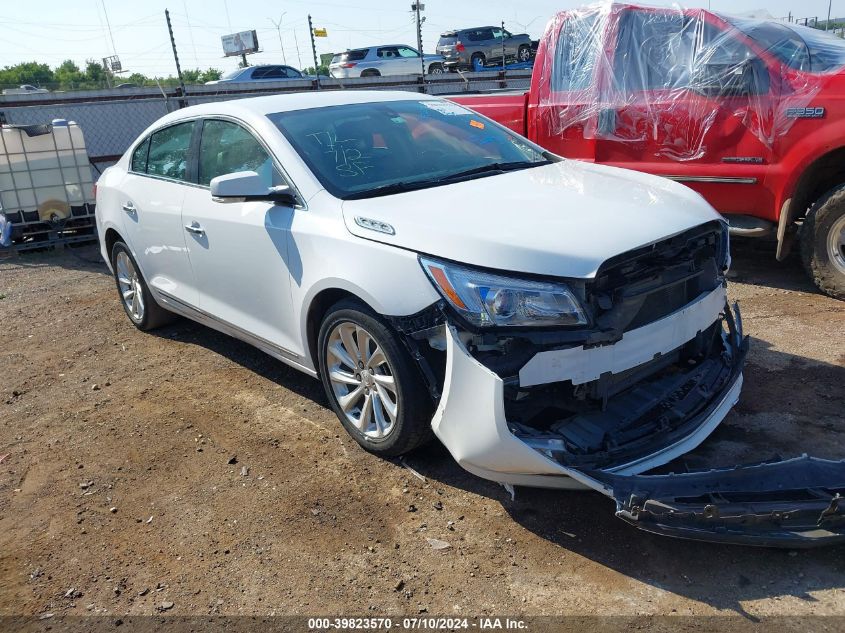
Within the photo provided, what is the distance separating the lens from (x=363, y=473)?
3490mm

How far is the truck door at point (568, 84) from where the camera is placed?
6.12 m

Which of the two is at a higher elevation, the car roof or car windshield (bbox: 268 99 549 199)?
the car roof

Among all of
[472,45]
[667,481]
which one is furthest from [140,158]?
[472,45]

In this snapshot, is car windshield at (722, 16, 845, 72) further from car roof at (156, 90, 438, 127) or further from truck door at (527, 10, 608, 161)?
car roof at (156, 90, 438, 127)

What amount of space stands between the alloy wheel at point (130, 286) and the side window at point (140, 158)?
72cm

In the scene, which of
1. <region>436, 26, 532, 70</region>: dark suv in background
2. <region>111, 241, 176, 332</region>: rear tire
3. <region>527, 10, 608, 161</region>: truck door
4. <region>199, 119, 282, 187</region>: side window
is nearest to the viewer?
<region>199, 119, 282, 187</region>: side window

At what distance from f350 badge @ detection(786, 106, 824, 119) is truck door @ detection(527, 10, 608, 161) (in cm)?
154

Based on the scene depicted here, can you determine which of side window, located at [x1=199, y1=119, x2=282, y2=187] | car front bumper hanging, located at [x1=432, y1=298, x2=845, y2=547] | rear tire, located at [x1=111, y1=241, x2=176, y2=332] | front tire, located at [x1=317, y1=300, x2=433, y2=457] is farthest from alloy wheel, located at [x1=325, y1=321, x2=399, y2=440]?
rear tire, located at [x1=111, y1=241, x2=176, y2=332]

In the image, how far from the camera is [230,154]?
4.23 m

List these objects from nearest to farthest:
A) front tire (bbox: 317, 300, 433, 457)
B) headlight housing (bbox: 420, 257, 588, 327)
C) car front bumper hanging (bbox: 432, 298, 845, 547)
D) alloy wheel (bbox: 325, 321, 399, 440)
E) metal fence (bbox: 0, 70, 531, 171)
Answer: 1. car front bumper hanging (bbox: 432, 298, 845, 547)
2. headlight housing (bbox: 420, 257, 588, 327)
3. front tire (bbox: 317, 300, 433, 457)
4. alloy wheel (bbox: 325, 321, 399, 440)
5. metal fence (bbox: 0, 70, 531, 171)

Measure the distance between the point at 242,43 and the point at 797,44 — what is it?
102 feet

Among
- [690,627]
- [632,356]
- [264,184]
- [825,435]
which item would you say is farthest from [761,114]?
[690,627]

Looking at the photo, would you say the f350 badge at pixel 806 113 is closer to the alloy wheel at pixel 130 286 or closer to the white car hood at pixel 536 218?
the white car hood at pixel 536 218

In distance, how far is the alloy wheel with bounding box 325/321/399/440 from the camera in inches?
131
